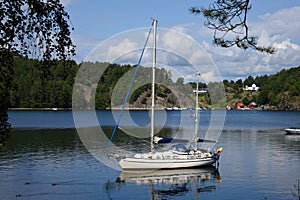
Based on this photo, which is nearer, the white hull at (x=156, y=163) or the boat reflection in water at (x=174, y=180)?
the boat reflection in water at (x=174, y=180)

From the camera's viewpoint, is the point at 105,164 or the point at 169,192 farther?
the point at 105,164

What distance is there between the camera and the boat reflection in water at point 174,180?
3184 cm

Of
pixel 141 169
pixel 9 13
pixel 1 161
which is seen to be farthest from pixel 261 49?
pixel 1 161

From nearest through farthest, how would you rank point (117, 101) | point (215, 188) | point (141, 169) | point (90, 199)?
point (90, 199) → point (215, 188) → point (141, 169) → point (117, 101)

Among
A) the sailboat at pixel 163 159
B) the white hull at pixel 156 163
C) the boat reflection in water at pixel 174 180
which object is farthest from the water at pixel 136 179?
the sailboat at pixel 163 159

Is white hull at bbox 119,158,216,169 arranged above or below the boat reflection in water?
above

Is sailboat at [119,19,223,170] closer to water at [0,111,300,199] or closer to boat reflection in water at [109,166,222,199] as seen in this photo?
boat reflection in water at [109,166,222,199]

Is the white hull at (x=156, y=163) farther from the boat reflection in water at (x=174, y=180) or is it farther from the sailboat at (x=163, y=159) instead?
the boat reflection in water at (x=174, y=180)

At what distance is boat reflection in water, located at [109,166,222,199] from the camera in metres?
31.8

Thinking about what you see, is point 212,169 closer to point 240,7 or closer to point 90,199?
point 90,199

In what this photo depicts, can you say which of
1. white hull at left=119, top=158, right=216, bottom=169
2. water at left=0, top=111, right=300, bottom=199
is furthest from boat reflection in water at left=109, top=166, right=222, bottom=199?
white hull at left=119, top=158, right=216, bottom=169

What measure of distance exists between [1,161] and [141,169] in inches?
596

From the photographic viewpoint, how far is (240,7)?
37.1ft

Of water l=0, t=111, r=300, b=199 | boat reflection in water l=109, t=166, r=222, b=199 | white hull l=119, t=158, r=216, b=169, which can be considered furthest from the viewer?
white hull l=119, t=158, r=216, b=169
